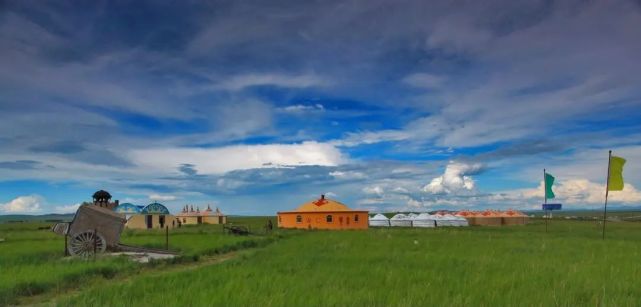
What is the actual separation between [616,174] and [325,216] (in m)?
32.4

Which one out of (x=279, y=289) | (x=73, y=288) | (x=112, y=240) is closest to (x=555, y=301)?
(x=279, y=289)

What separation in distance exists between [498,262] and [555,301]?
8080 millimetres

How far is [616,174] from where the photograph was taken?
3133 cm

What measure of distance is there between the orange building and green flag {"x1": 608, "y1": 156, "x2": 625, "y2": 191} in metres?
30.6

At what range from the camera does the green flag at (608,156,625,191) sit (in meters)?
31.2

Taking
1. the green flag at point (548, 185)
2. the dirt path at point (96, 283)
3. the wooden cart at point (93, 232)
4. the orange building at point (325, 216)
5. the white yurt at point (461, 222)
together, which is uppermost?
the green flag at point (548, 185)

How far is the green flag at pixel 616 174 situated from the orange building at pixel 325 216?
100ft

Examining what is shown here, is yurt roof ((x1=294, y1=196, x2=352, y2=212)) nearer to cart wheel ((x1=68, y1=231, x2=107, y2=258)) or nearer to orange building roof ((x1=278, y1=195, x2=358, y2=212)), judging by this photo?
orange building roof ((x1=278, y1=195, x2=358, y2=212))

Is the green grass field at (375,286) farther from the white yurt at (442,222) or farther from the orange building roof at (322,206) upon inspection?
the white yurt at (442,222)

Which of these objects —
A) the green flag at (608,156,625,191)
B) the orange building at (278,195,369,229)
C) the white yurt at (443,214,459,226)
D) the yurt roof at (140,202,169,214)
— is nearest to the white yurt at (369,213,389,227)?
the white yurt at (443,214,459,226)

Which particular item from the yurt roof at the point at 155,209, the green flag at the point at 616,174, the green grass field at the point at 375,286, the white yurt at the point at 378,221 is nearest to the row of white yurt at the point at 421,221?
the white yurt at the point at 378,221

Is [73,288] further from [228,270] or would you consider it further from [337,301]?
[337,301]

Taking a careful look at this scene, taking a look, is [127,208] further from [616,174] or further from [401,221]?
[616,174]

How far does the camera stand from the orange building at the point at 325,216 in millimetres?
57125
